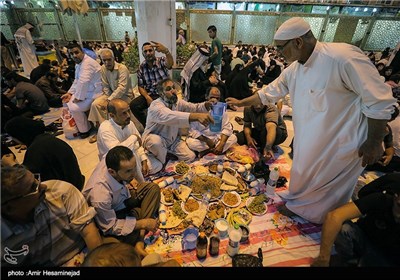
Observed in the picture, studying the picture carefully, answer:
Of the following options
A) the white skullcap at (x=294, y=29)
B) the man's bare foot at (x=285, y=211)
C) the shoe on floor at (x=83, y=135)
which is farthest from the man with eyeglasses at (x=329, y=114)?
the shoe on floor at (x=83, y=135)

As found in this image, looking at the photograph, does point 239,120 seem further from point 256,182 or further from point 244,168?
point 256,182

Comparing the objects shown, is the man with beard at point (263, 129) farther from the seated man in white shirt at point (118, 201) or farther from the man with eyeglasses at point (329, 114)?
the seated man in white shirt at point (118, 201)

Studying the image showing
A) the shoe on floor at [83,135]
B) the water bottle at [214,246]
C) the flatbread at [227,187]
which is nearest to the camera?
the water bottle at [214,246]

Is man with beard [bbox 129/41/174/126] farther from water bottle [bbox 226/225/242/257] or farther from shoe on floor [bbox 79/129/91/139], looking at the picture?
water bottle [bbox 226/225/242/257]

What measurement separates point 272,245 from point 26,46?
10.2m

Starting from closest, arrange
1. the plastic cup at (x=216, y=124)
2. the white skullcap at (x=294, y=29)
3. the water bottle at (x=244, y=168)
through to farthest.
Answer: the white skullcap at (x=294, y=29) → the water bottle at (x=244, y=168) → the plastic cup at (x=216, y=124)

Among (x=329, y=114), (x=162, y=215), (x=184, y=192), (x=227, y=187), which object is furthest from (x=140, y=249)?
(x=329, y=114)

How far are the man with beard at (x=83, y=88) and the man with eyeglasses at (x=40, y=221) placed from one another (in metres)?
2.88

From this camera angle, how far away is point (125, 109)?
8.71 ft

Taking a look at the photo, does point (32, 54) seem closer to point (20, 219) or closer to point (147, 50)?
point (147, 50)

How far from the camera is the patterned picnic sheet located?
1.99 meters

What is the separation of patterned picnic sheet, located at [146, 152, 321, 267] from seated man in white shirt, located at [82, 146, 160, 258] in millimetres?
218

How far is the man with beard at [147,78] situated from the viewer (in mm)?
4242

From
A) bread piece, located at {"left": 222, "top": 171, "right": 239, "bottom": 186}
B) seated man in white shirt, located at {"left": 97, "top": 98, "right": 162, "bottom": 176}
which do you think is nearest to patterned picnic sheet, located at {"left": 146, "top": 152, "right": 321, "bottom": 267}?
bread piece, located at {"left": 222, "top": 171, "right": 239, "bottom": 186}
